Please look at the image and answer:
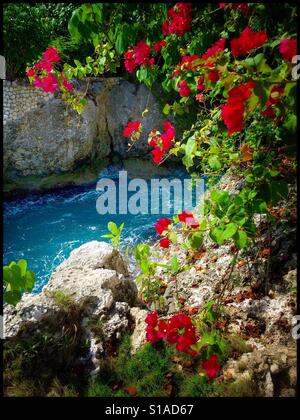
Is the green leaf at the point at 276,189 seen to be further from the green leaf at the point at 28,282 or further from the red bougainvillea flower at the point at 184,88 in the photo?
the green leaf at the point at 28,282

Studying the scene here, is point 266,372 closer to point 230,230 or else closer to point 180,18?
point 230,230

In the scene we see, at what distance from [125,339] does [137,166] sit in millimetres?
8548

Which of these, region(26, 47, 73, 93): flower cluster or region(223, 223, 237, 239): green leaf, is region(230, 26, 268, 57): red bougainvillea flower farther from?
region(26, 47, 73, 93): flower cluster

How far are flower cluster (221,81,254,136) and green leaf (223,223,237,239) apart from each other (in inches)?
21.8

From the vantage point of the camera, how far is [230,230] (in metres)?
1.72

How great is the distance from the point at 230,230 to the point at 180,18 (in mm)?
1354

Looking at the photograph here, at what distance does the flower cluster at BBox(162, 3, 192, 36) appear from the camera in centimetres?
187

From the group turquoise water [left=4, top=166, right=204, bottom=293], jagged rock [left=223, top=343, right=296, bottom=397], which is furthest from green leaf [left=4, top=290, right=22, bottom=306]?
turquoise water [left=4, top=166, right=204, bottom=293]

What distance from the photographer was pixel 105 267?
3.66m

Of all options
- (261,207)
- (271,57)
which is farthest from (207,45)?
(261,207)

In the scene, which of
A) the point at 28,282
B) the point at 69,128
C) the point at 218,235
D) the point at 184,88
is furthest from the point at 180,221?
the point at 69,128

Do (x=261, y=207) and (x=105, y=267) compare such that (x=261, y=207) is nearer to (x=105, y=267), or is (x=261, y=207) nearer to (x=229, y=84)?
(x=229, y=84)

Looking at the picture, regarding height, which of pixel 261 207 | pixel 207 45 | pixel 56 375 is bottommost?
pixel 56 375

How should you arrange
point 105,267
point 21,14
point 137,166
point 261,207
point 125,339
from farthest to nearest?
point 137,166
point 21,14
point 105,267
point 125,339
point 261,207
